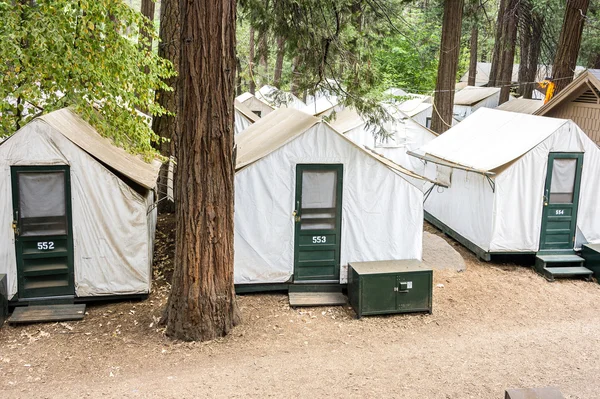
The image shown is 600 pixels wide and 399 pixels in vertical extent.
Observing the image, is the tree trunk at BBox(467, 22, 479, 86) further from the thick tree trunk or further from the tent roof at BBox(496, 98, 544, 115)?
the thick tree trunk

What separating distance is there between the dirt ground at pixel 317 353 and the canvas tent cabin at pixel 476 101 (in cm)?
2161

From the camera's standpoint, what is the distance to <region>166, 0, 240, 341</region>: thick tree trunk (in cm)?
683

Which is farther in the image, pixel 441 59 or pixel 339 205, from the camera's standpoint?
pixel 441 59

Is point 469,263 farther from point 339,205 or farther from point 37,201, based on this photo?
point 37,201

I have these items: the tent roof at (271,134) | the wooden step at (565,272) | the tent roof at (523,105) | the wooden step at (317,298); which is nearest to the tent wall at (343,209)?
the tent roof at (271,134)

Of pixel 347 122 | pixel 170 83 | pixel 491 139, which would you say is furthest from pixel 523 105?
pixel 170 83

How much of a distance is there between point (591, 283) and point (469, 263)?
6.98 feet

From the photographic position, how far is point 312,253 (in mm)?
9109

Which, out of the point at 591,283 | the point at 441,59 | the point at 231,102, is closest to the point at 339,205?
the point at 231,102

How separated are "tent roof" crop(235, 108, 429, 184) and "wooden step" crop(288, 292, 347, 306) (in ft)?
7.12

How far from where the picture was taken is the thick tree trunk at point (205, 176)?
6828 millimetres

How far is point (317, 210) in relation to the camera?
9047mm

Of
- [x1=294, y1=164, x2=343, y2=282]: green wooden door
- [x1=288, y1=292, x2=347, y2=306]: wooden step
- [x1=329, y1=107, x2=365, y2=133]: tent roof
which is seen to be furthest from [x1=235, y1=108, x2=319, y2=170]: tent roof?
[x1=329, y1=107, x2=365, y2=133]: tent roof

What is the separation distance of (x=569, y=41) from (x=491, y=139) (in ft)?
16.8
